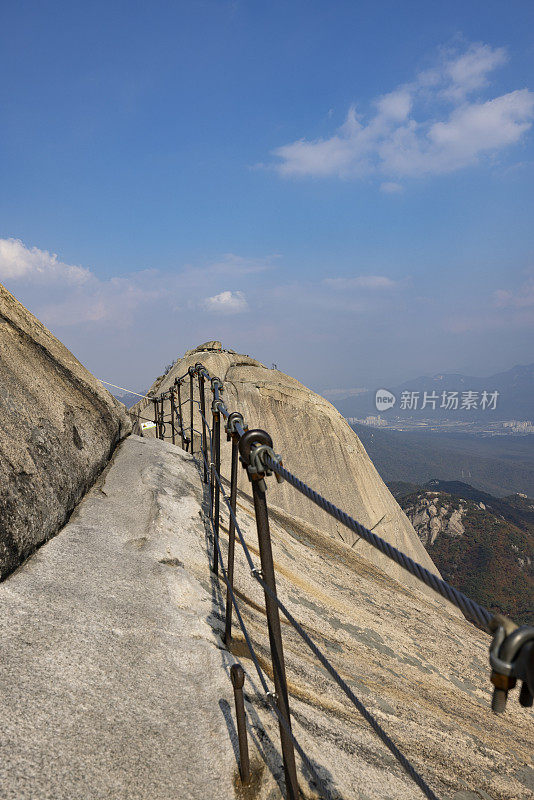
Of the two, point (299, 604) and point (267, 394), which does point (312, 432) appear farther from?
point (299, 604)

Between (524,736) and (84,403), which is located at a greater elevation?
(84,403)

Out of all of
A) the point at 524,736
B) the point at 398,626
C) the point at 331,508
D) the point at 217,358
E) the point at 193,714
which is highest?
the point at 217,358

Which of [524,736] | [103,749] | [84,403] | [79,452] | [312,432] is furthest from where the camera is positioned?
[312,432]

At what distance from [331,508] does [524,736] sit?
5.61 metres

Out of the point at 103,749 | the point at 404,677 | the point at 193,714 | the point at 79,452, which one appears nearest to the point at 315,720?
the point at 193,714

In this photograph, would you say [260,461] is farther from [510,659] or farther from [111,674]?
[111,674]

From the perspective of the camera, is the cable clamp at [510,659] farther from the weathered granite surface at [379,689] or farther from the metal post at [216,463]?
the metal post at [216,463]

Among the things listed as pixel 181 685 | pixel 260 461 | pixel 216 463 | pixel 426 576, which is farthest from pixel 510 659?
pixel 216 463

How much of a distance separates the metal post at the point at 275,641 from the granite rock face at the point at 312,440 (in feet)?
46.5

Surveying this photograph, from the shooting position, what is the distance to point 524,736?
528 cm

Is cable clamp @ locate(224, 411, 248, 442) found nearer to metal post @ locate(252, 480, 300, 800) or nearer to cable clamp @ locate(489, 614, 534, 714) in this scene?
metal post @ locate(252, 480, 300, 800)

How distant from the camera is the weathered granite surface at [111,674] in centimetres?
239

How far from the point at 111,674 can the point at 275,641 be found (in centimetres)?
144

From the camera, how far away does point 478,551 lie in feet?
255
